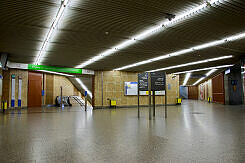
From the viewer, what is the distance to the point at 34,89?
17.1 m

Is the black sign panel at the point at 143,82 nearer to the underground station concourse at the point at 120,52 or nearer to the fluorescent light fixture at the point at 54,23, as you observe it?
the underground station concourse at the point at 120,52

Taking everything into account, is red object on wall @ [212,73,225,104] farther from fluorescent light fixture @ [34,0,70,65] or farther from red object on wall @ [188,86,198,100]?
red object on wall @ [188,86,198,100]

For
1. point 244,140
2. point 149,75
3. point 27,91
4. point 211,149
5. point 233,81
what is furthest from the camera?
point 233,81

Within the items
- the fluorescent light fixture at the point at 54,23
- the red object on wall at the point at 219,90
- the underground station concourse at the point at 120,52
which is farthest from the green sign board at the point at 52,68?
the red object on wall at the point at 219,90

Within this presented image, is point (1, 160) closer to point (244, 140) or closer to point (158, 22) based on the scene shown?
point (244, 140)

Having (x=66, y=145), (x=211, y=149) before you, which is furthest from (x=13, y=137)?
(x=211, y=149)

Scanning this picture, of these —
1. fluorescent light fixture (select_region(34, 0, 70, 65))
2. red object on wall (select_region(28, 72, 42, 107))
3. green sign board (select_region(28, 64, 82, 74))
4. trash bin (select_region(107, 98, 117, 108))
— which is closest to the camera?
fluorescent light fixture (select_region(34, 0, 70, 65))

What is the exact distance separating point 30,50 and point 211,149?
9.75 m

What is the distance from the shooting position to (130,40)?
8430mm

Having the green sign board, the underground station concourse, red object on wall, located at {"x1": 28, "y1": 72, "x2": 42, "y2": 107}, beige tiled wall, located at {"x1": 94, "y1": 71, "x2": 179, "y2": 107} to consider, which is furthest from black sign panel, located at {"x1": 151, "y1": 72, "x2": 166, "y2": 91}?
red object on wall, located at {"x1": 28, "y1": 72, "x2": 42, "y2": 107}

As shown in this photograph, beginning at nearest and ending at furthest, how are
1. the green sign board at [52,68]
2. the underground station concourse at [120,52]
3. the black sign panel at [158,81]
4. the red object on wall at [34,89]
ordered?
1. the underground station concourse at [120,52]
2. the black sign panel at [158,81]
3. the green sign board at [52,68]
4. the red object on wall at [34,89]

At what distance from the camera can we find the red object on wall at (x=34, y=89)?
54.9 ft

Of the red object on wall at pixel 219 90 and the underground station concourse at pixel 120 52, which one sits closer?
the underground station concourse at pixel 120 52

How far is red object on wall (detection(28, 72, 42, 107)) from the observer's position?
1673cm
